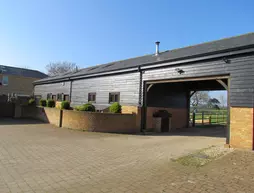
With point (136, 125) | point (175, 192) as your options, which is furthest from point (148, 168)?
point (136, 125)

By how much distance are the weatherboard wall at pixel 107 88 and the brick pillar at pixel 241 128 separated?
6382mm

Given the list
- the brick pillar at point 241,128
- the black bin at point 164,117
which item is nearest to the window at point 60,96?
the black bin at point 164,117

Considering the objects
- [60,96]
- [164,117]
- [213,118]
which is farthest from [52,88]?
[213,118]

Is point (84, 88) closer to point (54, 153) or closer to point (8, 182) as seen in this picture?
point (54, 153)

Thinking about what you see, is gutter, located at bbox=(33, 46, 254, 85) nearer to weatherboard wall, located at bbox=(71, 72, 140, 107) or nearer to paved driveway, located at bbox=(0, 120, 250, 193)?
weatherboard wall, located at bbox=(71, 72, 140, 107)

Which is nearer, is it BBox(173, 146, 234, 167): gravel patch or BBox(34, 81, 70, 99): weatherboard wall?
BBox(173, 146, 234, 167): gravel patch

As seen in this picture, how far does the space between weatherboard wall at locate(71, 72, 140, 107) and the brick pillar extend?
251 inches

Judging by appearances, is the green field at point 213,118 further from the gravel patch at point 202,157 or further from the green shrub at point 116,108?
the gravel patch at point 202,157

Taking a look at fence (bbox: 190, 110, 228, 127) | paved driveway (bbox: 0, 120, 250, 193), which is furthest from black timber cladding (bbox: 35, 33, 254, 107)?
fence (bbox: 190, 110, 228, 127)

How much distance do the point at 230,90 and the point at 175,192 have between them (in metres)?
6.28

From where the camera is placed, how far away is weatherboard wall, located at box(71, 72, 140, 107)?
45.7 ft

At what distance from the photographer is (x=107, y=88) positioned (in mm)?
16141

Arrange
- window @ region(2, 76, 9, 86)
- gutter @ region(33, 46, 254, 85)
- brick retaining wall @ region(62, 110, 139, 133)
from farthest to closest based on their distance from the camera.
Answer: window @ region(2, 76, 9, 86) < brick retaining wall @ region(62, 110, 139, 133) < gutter @ region(33, 46, 254, 85)

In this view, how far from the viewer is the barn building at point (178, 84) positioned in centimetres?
834
